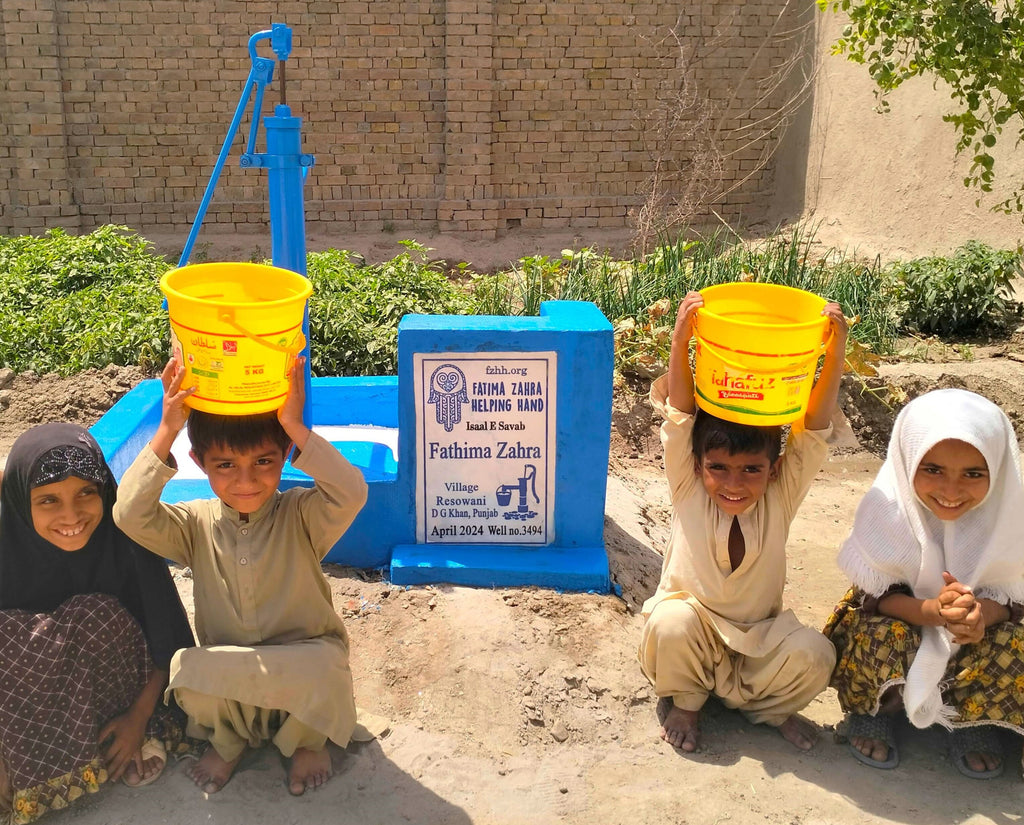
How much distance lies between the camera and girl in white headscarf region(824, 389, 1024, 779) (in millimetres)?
2584

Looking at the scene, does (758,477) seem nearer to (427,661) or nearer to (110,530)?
(427,661)

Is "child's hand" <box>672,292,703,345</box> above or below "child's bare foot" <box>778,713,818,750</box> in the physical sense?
above

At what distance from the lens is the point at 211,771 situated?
2.54 meters

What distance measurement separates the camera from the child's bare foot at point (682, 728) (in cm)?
281

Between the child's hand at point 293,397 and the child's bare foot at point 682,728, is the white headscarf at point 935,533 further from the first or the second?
the child's hand at point 293,397

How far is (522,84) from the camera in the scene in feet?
33.4

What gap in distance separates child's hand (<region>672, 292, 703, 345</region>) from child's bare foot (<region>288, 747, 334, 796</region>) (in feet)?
4.78

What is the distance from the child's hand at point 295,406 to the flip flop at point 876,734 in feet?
5.75

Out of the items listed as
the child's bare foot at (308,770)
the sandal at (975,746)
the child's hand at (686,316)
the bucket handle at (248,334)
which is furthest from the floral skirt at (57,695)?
the sandal at (975,746)

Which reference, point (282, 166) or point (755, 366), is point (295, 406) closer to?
point (755, 366)

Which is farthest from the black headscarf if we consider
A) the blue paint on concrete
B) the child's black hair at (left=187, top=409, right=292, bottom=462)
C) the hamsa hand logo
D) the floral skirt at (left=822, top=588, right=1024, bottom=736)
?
the floral skirt at (left=822, top=588, right=1024, bottom=736)

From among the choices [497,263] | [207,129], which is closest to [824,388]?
[497,263]

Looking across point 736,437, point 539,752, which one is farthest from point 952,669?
point 539,752

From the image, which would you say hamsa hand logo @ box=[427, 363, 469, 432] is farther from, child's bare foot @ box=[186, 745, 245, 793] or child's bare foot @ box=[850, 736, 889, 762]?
child's bare foot @ box=[850, 736, 889, 762]
